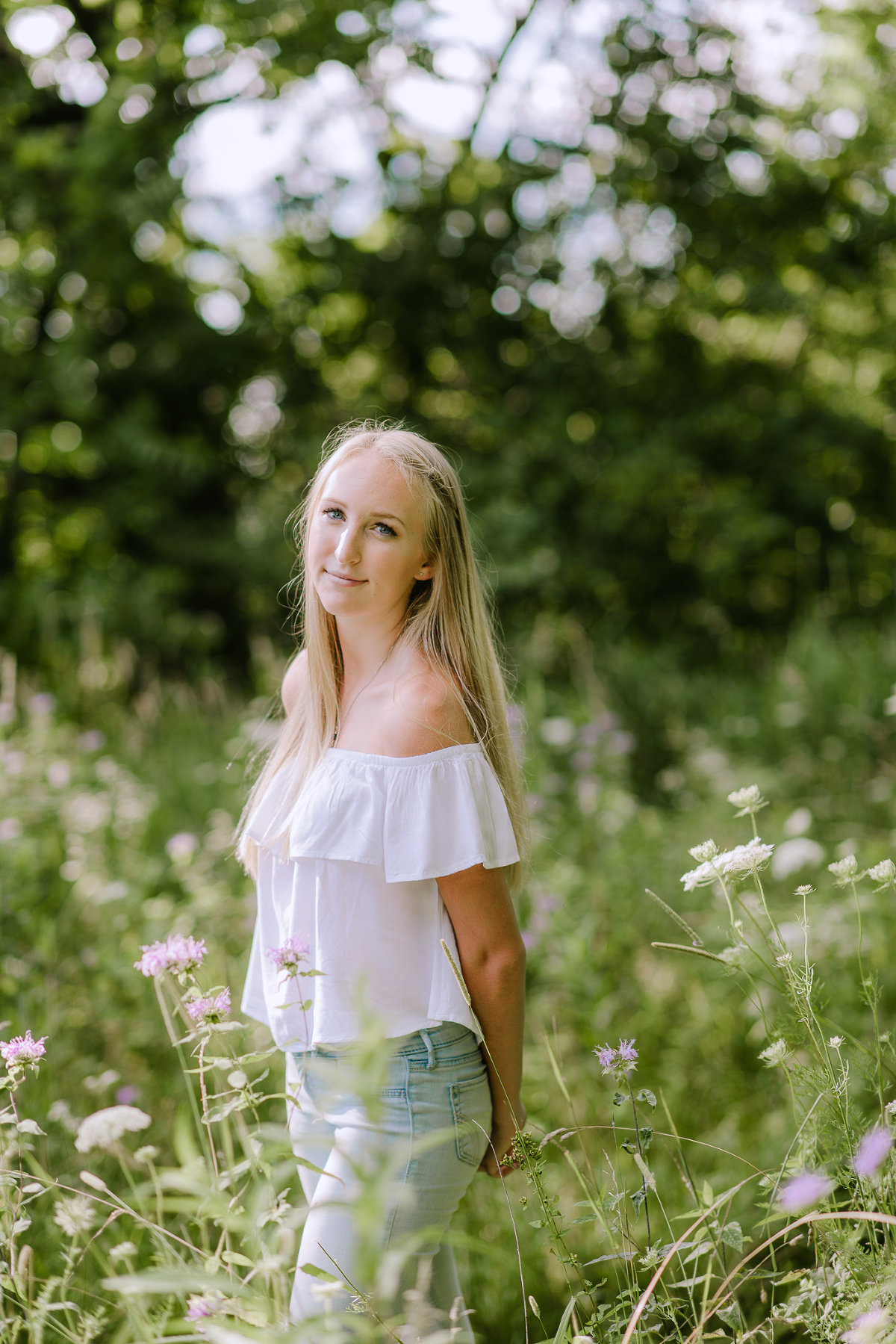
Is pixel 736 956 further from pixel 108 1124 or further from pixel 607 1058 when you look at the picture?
pixel 108 1124

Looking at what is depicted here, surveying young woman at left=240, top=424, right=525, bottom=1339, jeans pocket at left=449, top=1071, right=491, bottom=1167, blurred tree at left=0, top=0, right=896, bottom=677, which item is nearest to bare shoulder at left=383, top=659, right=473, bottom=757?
young woman at left=240, top=424, right=525, bottom=1339

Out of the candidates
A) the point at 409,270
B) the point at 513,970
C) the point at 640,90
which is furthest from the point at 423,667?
the point at 640,90

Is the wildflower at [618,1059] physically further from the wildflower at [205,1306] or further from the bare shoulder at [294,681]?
the bare shoulder at [294,681]

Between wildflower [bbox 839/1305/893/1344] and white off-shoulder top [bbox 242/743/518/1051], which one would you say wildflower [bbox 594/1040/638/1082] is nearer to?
white off-shoulder top [bbox 242/743/518/1051]

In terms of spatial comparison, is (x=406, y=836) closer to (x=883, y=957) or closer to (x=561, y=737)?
(x=883, y=957)

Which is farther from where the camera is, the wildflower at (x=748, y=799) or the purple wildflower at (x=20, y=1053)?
the wildflower at (x=748, y=799)

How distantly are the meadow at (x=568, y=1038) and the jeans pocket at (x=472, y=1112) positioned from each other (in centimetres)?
10

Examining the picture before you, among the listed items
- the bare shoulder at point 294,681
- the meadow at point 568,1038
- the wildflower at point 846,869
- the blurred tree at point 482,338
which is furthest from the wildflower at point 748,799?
the blurred tree at point 482,338

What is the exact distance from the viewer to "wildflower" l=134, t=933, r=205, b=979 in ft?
4.39

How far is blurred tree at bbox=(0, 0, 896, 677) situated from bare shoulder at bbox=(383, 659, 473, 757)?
18.1ft

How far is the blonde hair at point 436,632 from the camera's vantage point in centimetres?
173

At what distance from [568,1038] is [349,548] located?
208 cm

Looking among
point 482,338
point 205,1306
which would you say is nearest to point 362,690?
point 205,1306

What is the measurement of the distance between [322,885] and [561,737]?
10.0 ft
